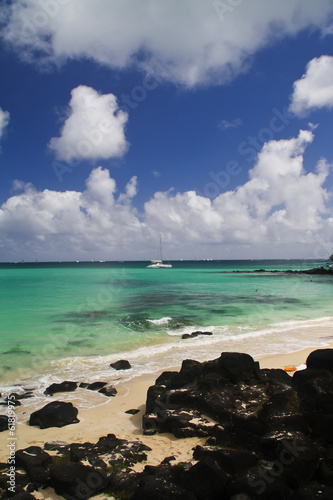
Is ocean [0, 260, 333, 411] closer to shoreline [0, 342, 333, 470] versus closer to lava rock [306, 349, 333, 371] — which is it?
shoreline [0, 342, 333, 470]

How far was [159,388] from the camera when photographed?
10844mm

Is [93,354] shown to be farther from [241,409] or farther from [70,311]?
[70,311]

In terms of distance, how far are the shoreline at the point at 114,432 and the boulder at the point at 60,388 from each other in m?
0.34

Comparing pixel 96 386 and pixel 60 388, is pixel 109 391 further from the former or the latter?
pixel 60 388

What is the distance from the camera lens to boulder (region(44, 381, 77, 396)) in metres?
12.4

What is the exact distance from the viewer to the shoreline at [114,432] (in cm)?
802

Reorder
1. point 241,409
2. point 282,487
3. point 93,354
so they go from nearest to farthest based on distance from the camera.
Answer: point 282,487 < point 241,409 < point 93,354

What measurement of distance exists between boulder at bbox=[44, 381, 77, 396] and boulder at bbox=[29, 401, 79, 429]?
98.4 inches

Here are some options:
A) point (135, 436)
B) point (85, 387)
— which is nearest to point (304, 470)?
point (135, 436)

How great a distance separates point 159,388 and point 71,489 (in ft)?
15.7

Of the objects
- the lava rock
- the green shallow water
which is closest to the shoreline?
the lava rock

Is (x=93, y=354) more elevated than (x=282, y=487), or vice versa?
(x=282, y=487)

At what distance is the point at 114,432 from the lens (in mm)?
9258

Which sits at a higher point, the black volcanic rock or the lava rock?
the lava rock
